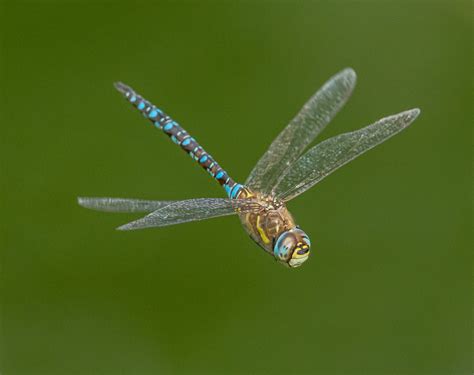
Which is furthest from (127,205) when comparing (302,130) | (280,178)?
(302,130)

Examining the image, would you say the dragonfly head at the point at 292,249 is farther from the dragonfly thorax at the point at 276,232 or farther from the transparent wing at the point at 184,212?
the transparent wing at the point at 184,212

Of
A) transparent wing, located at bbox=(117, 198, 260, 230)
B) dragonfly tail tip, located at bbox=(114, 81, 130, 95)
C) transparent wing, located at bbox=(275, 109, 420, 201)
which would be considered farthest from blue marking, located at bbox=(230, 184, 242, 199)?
dragonfly tail tip, located at bbox=(114, 81, 130, 95)

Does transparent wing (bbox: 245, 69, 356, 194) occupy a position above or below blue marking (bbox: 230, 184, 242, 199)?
above

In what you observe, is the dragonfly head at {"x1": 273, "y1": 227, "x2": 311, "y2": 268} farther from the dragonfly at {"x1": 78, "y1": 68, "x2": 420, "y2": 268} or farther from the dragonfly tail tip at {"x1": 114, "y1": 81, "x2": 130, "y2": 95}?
the dragonfly tail tip at {"x1": 114, "y1": 81, "x2": 130, "y2": 95}

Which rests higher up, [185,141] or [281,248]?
[185,141]

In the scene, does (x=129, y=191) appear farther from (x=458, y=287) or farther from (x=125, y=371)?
(x=458, y=287)

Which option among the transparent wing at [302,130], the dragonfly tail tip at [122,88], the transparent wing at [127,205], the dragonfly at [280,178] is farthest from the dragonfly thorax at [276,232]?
the dragonfly tail tip at [122,88]

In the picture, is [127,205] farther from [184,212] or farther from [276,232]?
[276,232]
